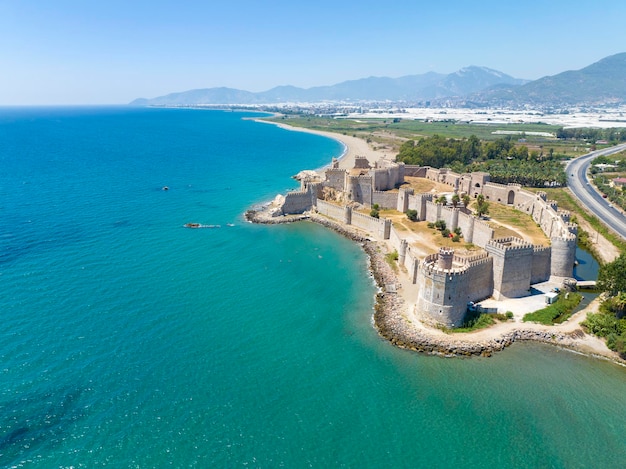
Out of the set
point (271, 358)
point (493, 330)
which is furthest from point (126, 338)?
point (493, 330)

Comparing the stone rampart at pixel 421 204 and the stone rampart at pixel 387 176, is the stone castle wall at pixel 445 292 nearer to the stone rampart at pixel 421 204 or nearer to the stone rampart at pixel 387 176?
the stone rampart at pixel 421 204

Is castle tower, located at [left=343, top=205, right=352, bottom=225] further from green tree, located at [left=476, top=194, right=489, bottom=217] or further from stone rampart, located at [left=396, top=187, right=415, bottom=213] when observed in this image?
green tree, located at [left=476, top=194, right=489, bottom=217]

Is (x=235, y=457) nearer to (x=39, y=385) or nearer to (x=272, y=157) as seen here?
(x=39, y=385)

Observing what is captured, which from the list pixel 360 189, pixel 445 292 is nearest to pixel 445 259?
pixel 445 292

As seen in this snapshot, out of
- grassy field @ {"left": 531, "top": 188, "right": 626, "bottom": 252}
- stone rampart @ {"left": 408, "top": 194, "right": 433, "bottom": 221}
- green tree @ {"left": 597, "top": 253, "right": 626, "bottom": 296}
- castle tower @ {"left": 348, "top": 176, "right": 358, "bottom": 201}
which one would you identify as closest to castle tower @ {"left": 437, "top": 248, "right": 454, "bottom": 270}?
green tree @ {"left": 597, "top": 253, "right": 626, "bottom": 296}

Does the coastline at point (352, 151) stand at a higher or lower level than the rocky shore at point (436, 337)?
higher

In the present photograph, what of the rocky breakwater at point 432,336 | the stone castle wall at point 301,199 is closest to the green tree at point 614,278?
the rocky breakwater at point 432,336
